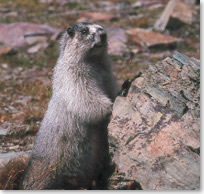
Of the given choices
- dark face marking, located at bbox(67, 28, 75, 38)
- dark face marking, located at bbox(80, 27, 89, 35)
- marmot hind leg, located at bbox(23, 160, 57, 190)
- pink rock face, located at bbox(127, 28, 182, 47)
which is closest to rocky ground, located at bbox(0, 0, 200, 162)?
pink rock face, located at bbox(127, 28, 182, 47)

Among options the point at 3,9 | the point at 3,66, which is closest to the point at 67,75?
the point at 3,66

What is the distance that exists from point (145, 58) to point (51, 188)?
237 inches

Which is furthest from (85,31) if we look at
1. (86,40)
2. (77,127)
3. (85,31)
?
(77,127)

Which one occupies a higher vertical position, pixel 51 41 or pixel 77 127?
pixel 77 127

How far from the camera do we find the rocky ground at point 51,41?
23.4 feet

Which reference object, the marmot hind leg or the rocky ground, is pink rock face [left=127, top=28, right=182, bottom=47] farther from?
the marmot hind leg

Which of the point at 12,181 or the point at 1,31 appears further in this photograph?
the point at 1,31

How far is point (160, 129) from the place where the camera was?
395 centimetres

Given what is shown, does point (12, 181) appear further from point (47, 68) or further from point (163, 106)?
point (47, 68)

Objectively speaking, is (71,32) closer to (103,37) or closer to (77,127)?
(103,37)

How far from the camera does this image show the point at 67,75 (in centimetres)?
480

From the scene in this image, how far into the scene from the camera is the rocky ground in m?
7.12

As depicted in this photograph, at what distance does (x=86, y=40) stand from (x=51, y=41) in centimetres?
718

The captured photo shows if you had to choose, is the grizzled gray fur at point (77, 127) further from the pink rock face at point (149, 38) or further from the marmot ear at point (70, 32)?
the pink rock face at point (149, 38)
